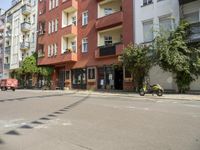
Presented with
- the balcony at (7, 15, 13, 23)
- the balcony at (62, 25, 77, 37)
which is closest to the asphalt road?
the balcony at (62, 25, 77, 37)

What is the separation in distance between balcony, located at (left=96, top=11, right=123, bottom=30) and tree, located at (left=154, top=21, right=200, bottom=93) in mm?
7205

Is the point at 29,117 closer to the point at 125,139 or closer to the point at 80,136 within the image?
the point at 80,136

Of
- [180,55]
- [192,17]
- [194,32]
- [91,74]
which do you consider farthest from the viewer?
[91,74]

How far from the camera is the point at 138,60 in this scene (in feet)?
75.0

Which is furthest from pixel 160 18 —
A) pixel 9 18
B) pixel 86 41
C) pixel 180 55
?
pixel 9 18

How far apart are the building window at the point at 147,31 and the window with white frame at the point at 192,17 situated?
142 inches

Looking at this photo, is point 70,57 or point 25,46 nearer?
point 70,57

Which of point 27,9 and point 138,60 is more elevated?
point 27,9

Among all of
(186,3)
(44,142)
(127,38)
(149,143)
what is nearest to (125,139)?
(149,143)

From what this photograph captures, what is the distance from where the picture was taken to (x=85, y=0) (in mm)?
34031

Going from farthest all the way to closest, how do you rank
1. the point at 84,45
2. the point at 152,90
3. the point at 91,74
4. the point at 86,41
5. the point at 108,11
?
the point at 84,45
the point at 86,41
the point at 91,74
the point at 108,11
the point at 152,90

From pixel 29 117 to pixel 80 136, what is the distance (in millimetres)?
3989

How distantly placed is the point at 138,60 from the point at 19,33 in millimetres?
33960

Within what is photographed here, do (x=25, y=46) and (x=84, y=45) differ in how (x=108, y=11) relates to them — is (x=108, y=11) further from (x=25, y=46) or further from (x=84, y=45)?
(x=25, y=46)
